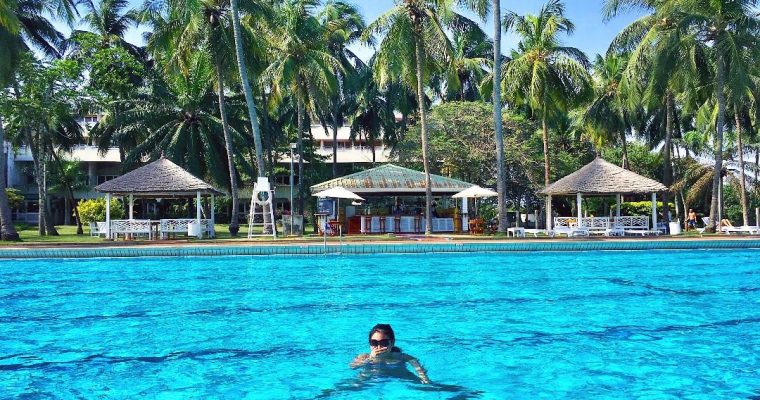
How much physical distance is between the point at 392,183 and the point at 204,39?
9.31 metres

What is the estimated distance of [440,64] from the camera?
2522 cm

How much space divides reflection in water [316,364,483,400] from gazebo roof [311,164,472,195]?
2038 centimetres

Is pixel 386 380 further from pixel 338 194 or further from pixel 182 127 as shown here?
pixel 182 127

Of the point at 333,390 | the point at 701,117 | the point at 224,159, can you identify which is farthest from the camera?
the point at 224,159

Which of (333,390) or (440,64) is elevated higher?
(440,64)

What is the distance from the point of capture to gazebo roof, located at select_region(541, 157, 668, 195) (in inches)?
969

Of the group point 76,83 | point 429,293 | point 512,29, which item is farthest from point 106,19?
point 429,293

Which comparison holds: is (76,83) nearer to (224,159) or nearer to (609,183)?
(224,159)

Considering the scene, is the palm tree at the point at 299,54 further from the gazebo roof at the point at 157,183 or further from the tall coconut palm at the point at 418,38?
the gazebo roof at the point at 157,183

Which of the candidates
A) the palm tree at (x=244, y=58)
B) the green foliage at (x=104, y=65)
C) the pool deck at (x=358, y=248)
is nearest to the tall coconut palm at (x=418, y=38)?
the palm tree at (x=244, y=58)

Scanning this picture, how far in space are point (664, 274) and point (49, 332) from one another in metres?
11.7

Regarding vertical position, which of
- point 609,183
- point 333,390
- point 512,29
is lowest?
point 333,390

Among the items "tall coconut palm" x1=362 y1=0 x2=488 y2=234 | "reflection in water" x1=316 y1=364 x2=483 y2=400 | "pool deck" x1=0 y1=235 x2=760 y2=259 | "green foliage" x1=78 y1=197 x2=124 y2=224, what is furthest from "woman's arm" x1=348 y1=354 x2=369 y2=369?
"green foliage" x1=78 y1=197 x2=124 y2=224

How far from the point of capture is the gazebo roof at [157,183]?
23672mm
